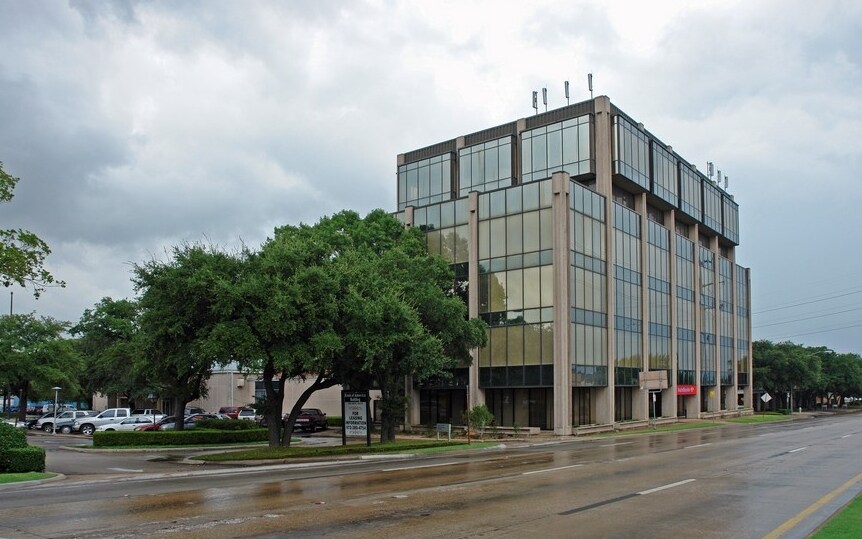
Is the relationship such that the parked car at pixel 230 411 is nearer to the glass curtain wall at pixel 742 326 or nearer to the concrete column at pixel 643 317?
the concrete column at pixel 643 317

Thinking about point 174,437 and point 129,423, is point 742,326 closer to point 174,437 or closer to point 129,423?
point 129,423

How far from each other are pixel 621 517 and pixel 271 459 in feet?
56.6

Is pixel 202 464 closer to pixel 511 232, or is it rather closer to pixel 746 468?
pixel 746 468

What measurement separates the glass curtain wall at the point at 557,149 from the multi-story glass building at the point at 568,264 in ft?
0.32

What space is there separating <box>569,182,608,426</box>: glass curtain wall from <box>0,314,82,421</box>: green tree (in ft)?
123

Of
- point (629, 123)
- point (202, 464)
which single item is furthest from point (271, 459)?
point (629, 123)

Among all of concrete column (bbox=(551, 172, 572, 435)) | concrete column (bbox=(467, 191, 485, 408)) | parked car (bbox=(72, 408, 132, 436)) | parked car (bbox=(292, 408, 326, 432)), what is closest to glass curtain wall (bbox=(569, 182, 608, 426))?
concrete column (bbox=(551, 172, 572, 435))

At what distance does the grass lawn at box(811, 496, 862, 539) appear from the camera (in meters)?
10.7

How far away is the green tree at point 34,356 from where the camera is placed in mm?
55219

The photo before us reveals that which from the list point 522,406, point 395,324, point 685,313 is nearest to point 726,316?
point 685,313

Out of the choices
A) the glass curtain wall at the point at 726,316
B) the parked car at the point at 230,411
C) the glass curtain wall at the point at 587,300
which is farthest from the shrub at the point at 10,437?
the glass curtain wall at the point at 726,316

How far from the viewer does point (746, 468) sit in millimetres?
22422

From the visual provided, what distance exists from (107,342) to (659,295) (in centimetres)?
4733

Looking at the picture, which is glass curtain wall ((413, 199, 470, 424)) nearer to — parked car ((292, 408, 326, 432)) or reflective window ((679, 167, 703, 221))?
parked car ((292, 408, 326, 432))
